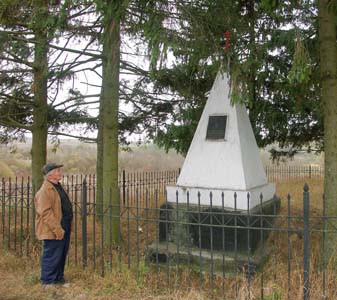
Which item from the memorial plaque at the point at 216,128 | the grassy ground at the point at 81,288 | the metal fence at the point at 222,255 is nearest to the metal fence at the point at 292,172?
the metal fence at the point at 222,255

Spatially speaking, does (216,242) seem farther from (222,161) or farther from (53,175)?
(53,175)

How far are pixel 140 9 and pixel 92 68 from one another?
8.30ft

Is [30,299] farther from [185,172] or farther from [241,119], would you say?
[241,119]

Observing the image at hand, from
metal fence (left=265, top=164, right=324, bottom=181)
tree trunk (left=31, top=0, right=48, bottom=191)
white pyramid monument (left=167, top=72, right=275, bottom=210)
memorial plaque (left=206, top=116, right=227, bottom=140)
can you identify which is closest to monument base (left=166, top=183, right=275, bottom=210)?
white pyramid monument (left=167, top=72, right=275, bottom=210)

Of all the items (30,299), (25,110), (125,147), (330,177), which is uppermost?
(25,110)

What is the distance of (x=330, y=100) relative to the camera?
474 centimetres

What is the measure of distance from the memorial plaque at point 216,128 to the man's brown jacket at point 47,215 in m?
2.61

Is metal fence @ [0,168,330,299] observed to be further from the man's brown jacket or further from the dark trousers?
the man's brown jacket

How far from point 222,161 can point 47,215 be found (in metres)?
2.67

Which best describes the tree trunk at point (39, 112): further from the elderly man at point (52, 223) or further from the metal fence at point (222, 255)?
the elderly man at point (52, 223)

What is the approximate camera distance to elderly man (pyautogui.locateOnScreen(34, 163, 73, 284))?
431 centimetres

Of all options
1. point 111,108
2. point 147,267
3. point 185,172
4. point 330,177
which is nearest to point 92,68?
point 111,108

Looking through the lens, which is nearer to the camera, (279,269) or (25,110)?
(279,269)

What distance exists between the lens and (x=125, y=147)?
9.80 meters
